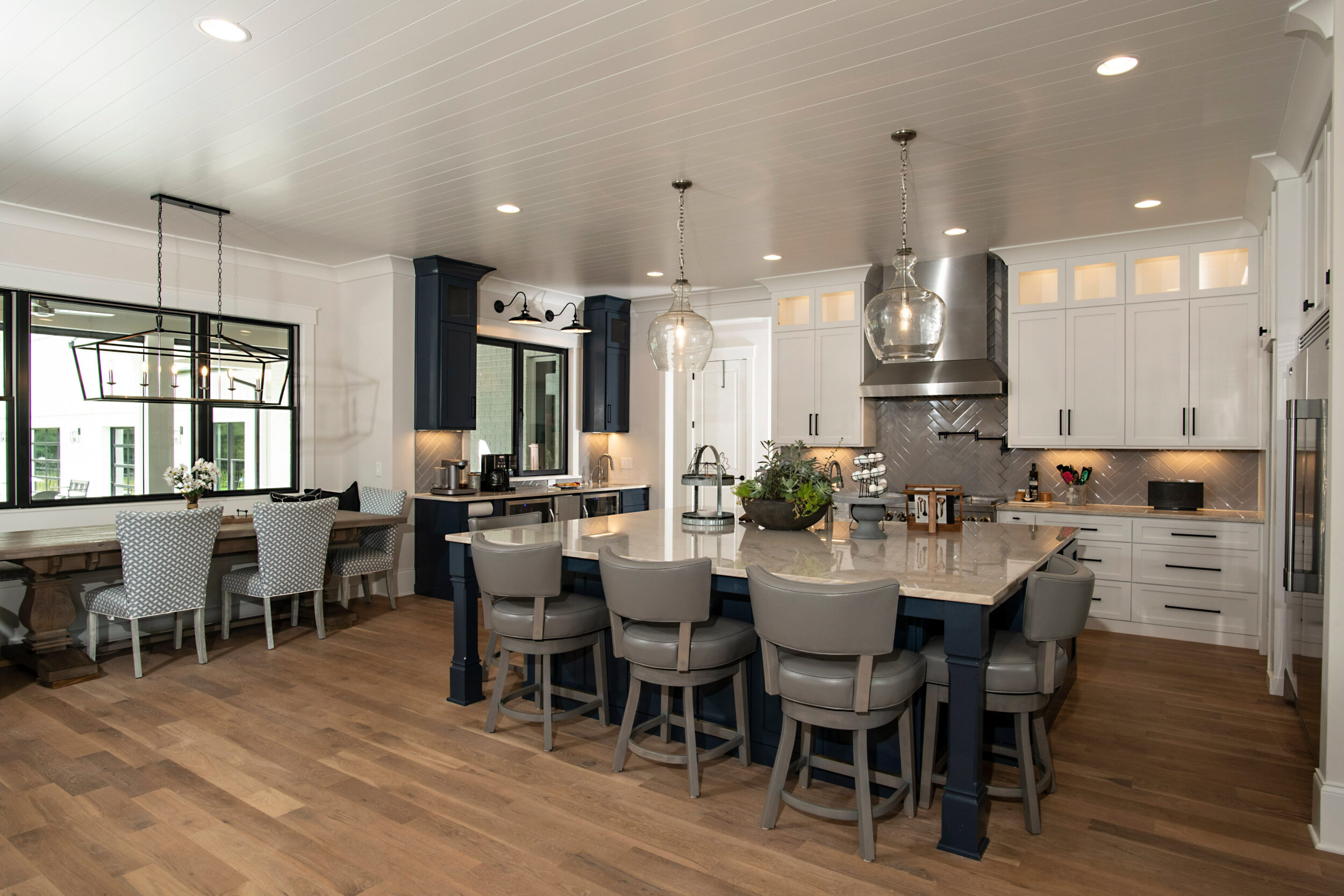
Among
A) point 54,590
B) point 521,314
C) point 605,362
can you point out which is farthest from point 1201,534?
point 54,590

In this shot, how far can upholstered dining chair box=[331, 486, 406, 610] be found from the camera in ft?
18.4

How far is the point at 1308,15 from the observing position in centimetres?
248

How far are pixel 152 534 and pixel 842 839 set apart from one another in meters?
3.85

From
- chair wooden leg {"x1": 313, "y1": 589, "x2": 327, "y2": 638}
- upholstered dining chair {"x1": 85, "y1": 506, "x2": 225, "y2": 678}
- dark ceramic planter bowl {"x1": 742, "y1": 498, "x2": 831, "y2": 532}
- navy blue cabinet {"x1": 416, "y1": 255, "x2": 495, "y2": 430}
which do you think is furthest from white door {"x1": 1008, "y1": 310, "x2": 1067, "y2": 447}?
upholstered dining chair {"x1": 85, "y1": 506, "x2": 225, "y2": 678}

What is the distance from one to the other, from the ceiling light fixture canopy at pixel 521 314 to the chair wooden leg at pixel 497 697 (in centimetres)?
353

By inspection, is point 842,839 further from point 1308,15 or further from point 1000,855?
point 1308,15

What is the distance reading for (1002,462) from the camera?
20.1 ft

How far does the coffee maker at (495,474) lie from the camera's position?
22.0ft

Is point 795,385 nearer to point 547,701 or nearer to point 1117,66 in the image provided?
point 1117,66

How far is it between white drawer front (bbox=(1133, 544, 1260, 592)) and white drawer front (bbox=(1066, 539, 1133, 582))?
6 cm

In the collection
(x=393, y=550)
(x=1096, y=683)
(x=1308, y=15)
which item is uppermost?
(x=1308, y=15)

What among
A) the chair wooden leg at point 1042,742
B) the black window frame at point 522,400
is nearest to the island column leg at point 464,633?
the chair wooden leg at point 1042,742

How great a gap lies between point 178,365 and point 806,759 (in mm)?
5231

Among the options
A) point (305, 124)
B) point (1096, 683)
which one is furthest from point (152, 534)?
point (1096, 683)
